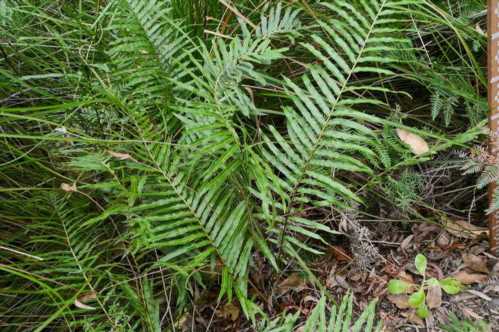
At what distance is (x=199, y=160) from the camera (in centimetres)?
138

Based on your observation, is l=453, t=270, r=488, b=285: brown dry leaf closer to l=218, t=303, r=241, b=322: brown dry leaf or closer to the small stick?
the small stick

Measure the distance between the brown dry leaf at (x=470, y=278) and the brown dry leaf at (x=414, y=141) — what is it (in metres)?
0.37

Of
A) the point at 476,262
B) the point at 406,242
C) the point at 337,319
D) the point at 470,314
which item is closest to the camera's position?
the point at 337,319

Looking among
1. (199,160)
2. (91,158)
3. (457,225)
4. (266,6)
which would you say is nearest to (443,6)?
(266,6)

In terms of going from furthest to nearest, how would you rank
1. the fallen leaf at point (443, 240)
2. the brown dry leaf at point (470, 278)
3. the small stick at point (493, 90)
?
the fallen leaf at point (443, 240)
the brown dry leaf at point (470, 278)
the small stick at point (493, 90)

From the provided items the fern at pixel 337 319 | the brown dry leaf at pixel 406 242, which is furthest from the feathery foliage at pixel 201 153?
the brown dry leaf at pixel 406 242

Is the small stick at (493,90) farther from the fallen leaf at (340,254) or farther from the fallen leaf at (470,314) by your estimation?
the fallen leaf at (340,254)

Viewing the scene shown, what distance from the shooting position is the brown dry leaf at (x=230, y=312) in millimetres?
1480

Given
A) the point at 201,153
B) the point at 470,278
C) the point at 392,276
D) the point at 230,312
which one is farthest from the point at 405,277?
the point at 201,153

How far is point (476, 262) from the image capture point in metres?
1.42

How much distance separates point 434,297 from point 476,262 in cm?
18

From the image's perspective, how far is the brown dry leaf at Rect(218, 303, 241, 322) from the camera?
4.86ft

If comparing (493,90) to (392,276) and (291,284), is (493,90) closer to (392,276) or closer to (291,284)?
(392,276)

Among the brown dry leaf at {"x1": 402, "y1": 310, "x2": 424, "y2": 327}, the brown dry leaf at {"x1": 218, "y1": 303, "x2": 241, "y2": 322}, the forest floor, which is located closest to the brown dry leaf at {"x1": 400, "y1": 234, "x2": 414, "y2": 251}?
the forest floor
